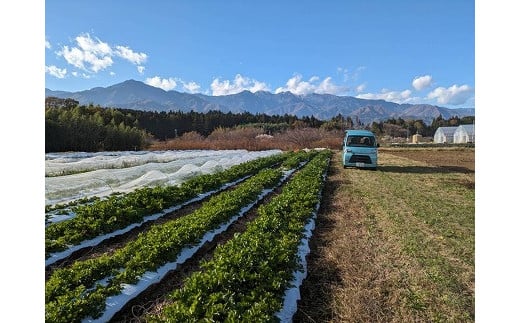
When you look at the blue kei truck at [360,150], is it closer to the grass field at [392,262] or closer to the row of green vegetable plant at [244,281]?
the grass field at [392,262]

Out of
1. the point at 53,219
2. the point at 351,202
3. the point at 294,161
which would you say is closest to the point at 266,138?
the point at 294,161

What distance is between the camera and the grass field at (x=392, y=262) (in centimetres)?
388

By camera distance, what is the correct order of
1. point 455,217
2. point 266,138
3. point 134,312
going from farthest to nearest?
point 266,138 → point 455,217 → point 134,312

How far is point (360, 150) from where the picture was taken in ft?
58.9

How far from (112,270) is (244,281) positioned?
6.20ft

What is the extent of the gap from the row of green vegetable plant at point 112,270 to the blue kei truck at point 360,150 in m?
12.4

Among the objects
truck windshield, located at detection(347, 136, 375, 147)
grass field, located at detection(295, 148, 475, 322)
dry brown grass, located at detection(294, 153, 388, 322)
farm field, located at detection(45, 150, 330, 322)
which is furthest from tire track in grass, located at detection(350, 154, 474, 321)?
truck windshield, located at detection(347, 136, 375, 147)

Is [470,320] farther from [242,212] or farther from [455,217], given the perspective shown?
[242,212]

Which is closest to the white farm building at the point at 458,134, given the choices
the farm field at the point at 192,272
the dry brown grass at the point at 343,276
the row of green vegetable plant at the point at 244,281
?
the dry brown grass at the point at 343,276

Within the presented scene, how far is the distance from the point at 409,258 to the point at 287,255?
203 cm

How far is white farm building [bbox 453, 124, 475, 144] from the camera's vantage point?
6512 cm

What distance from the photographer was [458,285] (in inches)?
172

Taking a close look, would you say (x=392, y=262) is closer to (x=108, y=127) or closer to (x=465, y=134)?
(x=108, y=127)

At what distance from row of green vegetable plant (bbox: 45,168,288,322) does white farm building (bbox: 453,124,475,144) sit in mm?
70155
